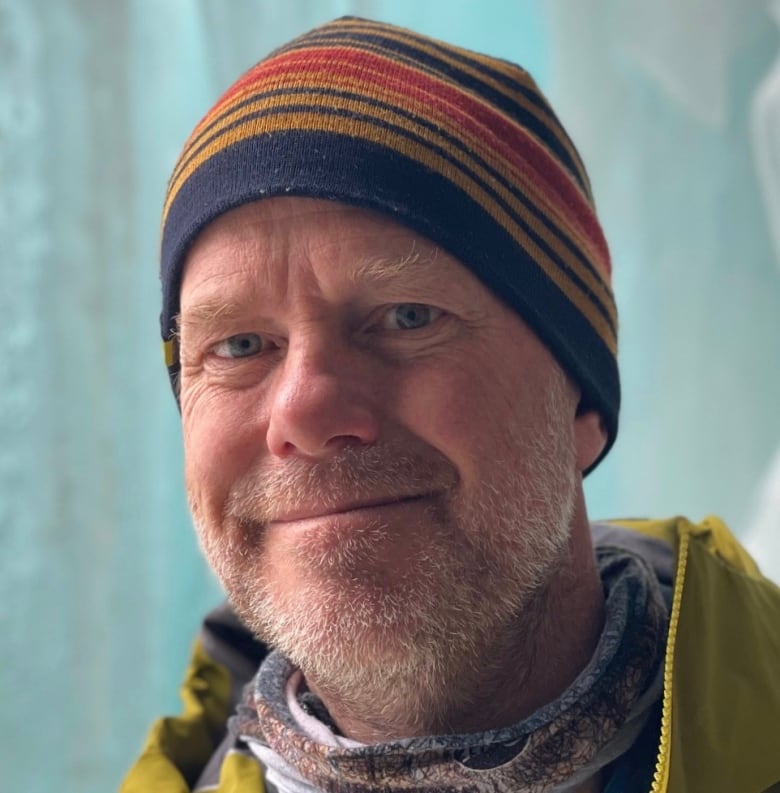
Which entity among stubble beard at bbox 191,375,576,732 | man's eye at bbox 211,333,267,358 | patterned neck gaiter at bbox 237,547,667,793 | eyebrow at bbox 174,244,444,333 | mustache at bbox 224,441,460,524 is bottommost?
patterned neck gaiter at bbox 237,547,667,793

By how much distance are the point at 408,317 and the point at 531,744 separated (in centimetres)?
41

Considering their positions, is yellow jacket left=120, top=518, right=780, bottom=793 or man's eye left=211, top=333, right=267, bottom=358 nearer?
yellow jacket left=120, top=518, right=780, bottom=793

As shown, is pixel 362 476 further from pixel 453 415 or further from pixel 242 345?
pixel 242 345

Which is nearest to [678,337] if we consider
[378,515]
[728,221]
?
[728,221]

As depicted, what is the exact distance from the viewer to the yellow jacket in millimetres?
724

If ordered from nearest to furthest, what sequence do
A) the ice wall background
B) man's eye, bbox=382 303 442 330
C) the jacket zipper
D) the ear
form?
the jacket zipper → man's eye, bbox=382 303 442 330 → the ear → the ice wall background

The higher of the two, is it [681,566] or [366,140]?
[366,140]

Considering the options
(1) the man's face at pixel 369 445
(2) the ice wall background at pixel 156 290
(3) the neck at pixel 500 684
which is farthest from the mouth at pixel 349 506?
(2) the ice wall background at pixel 156 290

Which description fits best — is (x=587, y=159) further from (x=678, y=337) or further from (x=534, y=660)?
(x=534, y=660)

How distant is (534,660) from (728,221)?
107 cm

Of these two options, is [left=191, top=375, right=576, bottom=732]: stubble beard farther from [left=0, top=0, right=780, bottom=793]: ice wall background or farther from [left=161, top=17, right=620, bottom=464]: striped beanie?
[left=0, top=0, right=780, bottom=793]: ice wall background

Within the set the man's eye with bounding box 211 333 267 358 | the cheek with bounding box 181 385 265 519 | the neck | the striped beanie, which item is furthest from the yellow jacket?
the man's eye with bounding box 211 333 267 358

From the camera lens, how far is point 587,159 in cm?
164

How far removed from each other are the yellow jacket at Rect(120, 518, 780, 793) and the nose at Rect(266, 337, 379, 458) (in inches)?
14.1
